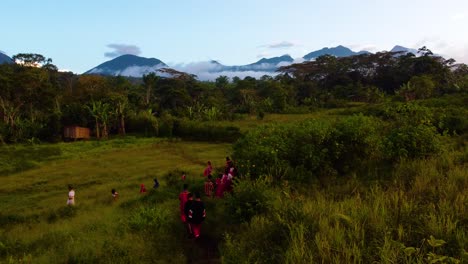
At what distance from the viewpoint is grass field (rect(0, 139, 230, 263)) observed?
8422 mm

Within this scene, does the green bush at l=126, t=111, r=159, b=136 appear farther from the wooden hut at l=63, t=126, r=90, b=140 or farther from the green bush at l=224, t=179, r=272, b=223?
the green bush at l=224, t=179, r=272, b=223

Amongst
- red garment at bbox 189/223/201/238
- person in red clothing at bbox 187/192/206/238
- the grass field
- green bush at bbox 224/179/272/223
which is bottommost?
the grass field

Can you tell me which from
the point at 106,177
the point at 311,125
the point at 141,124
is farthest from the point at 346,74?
the point at 311,125

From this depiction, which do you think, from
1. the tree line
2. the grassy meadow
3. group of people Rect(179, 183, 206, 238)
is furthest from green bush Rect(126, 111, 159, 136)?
group of people Rect(179, 183, 206, 238)

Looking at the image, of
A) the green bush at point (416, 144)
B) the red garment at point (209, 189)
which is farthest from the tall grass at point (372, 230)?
the red garment at point (209, 189)

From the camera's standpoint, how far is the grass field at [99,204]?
842 cm

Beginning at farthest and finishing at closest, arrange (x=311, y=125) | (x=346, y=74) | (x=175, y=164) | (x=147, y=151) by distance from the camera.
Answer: (x=346, y=74) → (x=147, y=151) → (x=175, y=164) → (x=311, y=125)

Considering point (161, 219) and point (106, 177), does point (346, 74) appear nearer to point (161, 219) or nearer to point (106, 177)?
point (106, 177)

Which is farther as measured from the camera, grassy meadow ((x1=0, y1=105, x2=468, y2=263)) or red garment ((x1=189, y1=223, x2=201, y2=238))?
red garment ((x1=189, y1=223, x2=201, y2=238))

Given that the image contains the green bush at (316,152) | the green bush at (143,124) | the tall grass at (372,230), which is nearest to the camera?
the tall grass at (372,230)

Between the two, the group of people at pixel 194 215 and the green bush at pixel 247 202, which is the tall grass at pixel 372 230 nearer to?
the green bush at pixel 247 202

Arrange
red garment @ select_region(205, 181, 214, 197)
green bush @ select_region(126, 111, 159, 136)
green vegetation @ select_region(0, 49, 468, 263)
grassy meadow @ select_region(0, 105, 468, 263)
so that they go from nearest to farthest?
grassy meadow @ select_region(0, 105, 468, 263) → green vegetation @ select_region(0, 49, 468, 263) → red garment @ select_region(205, 181, 214, 197) → green bush @ select_region(126, 111, 159, 136)

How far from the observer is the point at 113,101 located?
52.4 m

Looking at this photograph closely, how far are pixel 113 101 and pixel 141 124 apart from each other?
5.19 metres
